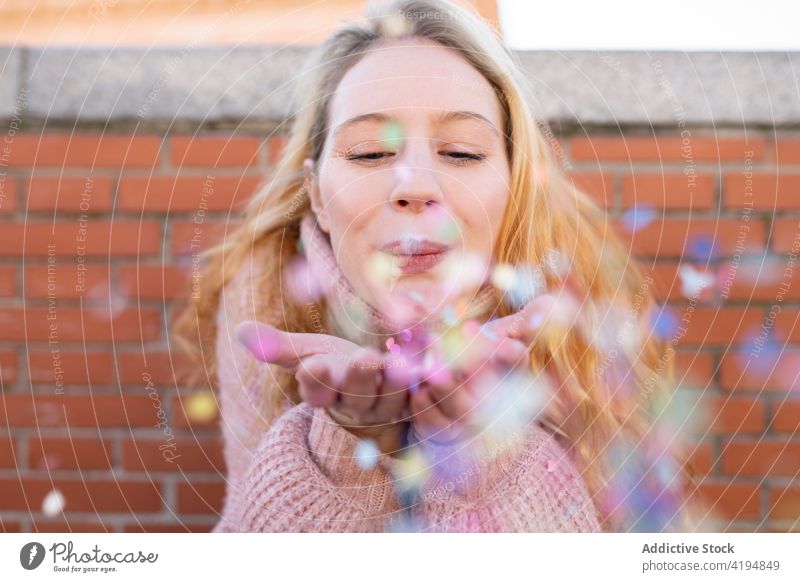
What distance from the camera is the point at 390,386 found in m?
0.60

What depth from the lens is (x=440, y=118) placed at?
0.58 meters

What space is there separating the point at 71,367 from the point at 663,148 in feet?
1.80

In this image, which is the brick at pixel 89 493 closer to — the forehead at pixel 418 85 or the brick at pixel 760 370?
the forehead at pixel 418 85

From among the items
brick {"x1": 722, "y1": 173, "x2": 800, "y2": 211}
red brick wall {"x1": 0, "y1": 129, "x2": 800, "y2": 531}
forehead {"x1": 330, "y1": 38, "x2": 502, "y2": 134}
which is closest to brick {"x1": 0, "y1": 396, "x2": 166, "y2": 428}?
red brick wall {"x1": 0, "y1": 129, "x2": 800, "y2": 531}

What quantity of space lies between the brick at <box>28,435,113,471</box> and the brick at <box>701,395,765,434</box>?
537 mm

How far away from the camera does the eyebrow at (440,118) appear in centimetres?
58

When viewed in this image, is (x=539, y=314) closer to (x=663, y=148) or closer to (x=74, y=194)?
(x=663, y=148)

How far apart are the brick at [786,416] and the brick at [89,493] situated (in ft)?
1.81

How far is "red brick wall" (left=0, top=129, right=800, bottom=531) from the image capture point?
2.08 feet

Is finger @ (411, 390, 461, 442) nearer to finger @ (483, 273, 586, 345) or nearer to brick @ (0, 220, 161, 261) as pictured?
finger @ (483, 273, 586, 345)

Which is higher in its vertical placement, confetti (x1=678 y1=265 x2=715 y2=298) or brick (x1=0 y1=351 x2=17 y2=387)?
confetti (x1=678 y1=265 x2=715 y2=298)

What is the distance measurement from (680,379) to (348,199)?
0.33 metres
